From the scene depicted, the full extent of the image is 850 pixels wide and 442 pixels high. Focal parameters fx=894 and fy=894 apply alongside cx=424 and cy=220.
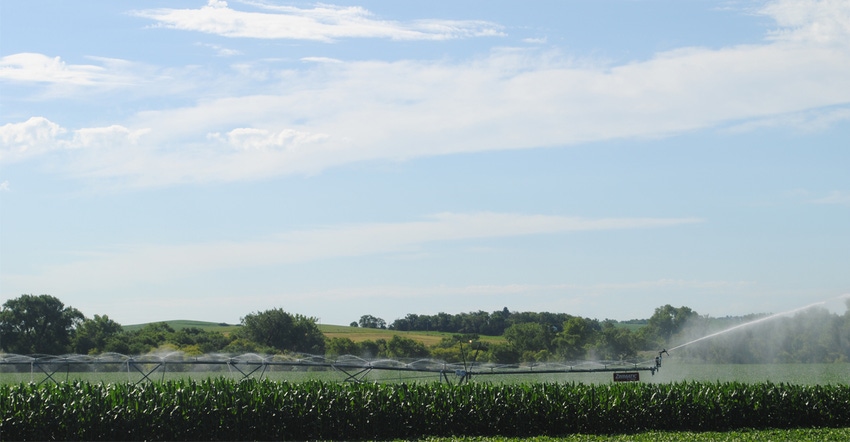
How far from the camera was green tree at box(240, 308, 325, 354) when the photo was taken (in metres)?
85.0

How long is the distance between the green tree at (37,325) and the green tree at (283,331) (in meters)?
16.1

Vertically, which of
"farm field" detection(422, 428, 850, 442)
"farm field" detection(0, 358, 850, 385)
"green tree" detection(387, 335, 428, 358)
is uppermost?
"green tree" detection(387, 335, 428, 358)

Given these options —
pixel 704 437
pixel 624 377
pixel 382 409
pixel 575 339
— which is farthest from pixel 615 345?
pixel 382 409

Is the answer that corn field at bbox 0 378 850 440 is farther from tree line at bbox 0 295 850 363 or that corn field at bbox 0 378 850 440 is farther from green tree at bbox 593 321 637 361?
green tree at bbox 593 321 637 361

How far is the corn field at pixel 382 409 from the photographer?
27891 millimetres

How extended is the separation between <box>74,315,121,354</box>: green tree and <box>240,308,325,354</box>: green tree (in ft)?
40.3

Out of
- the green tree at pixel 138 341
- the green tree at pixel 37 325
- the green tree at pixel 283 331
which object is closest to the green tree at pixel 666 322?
the green tree at pixel 283 331

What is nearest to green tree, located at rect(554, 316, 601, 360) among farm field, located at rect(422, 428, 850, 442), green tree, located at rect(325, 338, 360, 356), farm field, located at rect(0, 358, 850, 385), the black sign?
farm field, located at rect(0, 358, 850, 385)

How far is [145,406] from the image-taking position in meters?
28.2

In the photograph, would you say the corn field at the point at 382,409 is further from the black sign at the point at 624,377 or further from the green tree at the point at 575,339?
the green tree at the point at 575,339

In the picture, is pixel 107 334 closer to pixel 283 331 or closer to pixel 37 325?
pixel 37 325

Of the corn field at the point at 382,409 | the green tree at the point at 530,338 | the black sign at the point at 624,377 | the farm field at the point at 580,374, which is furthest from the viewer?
the green tree at the point at 530,338

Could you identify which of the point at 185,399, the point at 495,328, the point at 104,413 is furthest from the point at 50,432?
the point at 495,328

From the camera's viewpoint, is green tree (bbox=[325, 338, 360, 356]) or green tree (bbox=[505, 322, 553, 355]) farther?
green tree (bbox=[325, 338, 360, 356])
